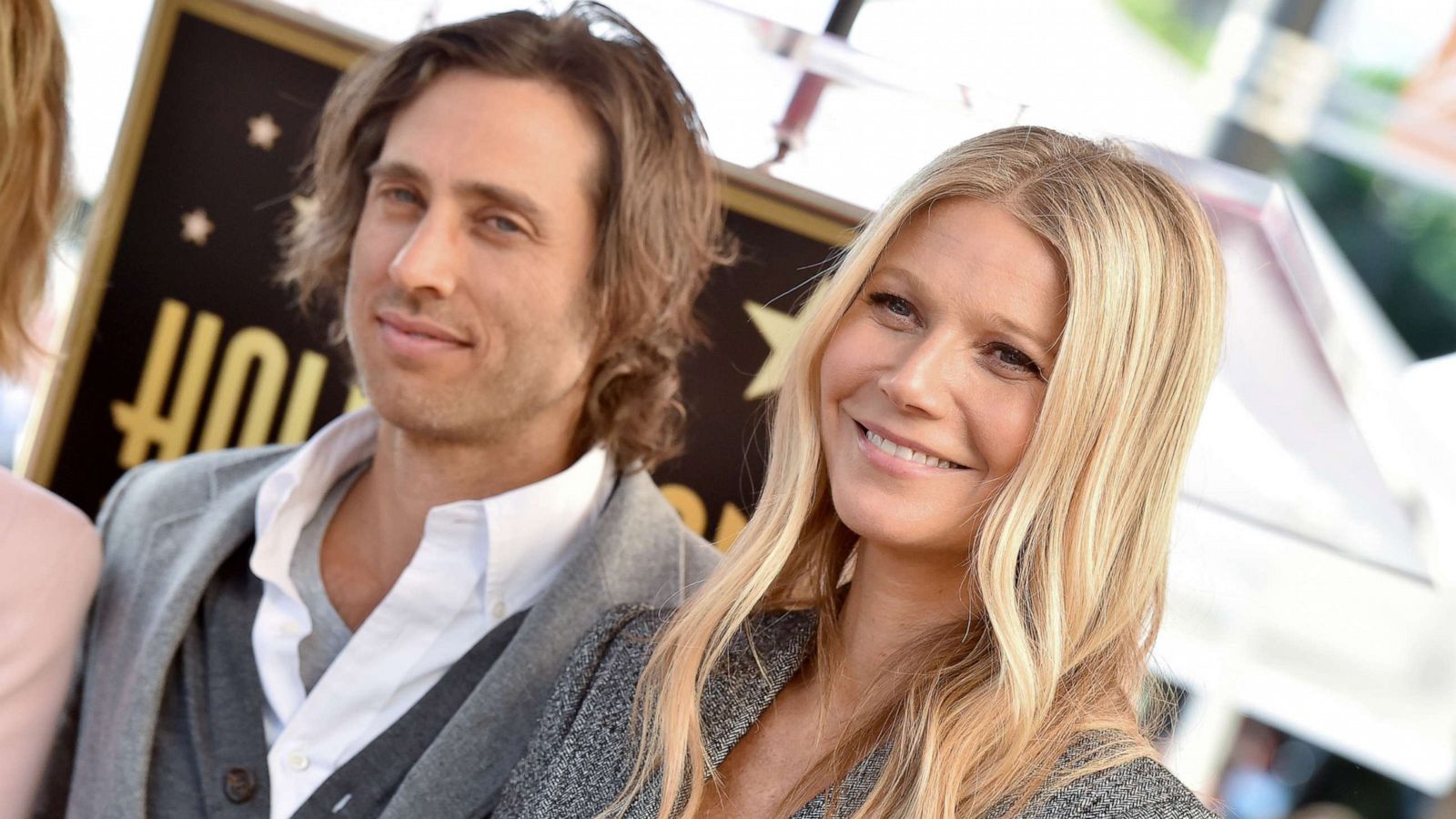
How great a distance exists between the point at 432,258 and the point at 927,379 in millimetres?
851

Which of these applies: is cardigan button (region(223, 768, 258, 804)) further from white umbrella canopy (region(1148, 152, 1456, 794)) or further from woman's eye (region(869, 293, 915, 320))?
white umbrella canopy (region(1148, 152, 1456, 794))

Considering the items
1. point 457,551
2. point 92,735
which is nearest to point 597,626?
point 457,551

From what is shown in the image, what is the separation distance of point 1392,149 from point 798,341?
69.5 inches

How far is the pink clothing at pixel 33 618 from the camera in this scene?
1.73 meters

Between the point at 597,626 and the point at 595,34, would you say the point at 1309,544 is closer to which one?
the point at 597,626

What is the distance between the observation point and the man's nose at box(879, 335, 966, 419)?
1.37m

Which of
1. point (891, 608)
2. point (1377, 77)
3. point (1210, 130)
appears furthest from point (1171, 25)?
point (891, 608)

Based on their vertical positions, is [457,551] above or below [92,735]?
above

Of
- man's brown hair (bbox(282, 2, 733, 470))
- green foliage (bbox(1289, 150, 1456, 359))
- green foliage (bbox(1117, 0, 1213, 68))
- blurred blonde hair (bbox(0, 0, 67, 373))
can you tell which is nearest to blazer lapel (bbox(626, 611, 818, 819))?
man's brown hair (bbox(282, 2, 733, 470))

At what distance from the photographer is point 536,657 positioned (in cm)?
177

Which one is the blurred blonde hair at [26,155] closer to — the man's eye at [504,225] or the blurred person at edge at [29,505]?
the blurred person at edge at [29,505]

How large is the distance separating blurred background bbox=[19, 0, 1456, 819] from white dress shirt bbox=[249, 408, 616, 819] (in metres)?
0.43

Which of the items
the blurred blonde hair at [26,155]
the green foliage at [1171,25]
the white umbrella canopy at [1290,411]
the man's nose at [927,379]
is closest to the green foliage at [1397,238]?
the green foliage at [1171,25]

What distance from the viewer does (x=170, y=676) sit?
187 centimetres
